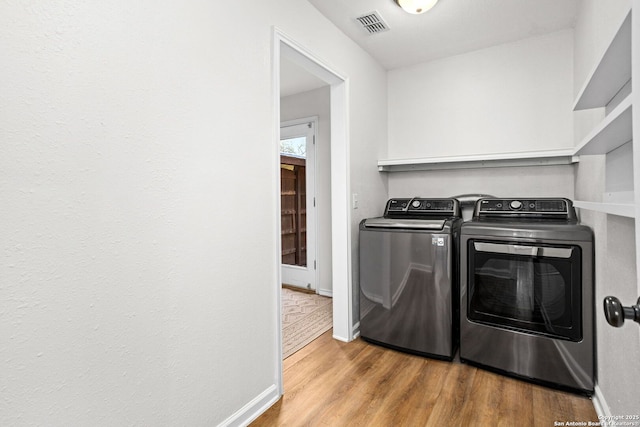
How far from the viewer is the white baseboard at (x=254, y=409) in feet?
5.27

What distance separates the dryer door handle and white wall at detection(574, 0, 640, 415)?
0.17 metres

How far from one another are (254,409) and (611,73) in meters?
2.01

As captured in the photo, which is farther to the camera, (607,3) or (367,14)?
(367,14)

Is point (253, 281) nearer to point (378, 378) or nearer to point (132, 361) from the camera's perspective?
point (132, 361)

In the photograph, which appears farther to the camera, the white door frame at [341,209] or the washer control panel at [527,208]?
the white door frame at [341,209]

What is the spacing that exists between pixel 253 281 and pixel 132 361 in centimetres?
64

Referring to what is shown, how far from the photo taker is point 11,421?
921mm

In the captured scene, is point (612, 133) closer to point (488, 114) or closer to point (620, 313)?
point (620, 313)

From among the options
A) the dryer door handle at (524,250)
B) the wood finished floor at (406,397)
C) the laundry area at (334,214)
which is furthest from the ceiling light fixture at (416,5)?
the wood finished floor at (406,397)

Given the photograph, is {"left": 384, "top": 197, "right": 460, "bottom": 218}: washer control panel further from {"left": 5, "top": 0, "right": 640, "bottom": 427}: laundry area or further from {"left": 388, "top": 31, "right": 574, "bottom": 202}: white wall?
{"left": 388, "top": 31, "right": 574, "bottom": 202}: white wall

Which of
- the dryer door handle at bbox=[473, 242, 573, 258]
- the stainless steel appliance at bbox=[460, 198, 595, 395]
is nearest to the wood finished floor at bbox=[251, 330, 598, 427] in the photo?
the stainless steel appliance at bbox=[460, 198, 595, 395]

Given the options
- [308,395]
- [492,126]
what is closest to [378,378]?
[308,395]

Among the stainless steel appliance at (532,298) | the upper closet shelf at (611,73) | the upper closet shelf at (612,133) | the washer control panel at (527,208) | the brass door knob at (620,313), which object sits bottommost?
the stainless steel appliance at (532,298)

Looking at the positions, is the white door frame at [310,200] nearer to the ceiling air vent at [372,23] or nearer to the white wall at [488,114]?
the white wall at [488,114]
